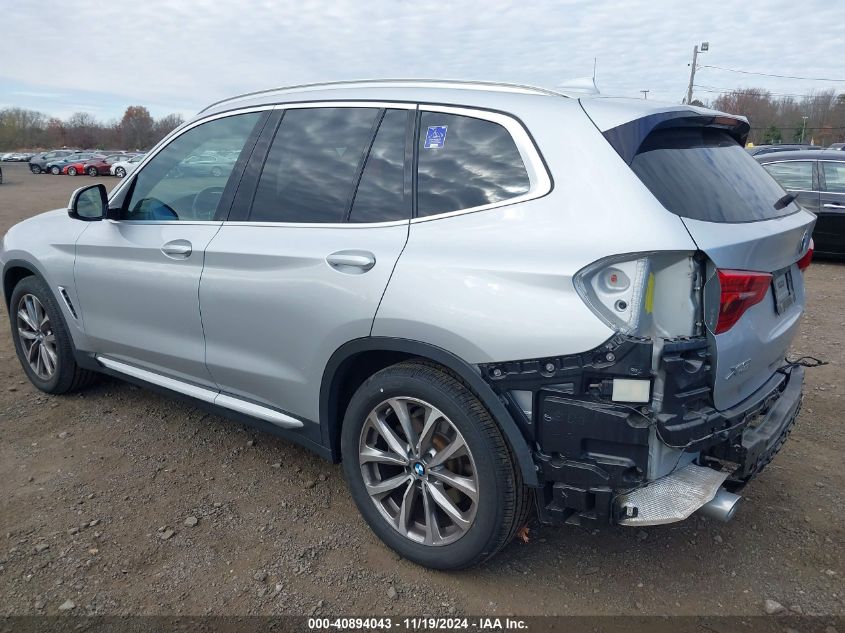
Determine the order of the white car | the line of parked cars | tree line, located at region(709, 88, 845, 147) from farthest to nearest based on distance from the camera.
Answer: tree line, located at region(709, 88, 845, 147)
the line of parked cars
the white car

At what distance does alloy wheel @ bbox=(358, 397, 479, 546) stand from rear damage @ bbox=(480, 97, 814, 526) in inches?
13.4

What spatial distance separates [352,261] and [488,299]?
67 cm

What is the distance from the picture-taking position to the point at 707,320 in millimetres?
2264

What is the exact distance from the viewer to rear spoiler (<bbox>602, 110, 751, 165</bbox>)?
7.88 ft

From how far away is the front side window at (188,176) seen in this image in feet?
11.6

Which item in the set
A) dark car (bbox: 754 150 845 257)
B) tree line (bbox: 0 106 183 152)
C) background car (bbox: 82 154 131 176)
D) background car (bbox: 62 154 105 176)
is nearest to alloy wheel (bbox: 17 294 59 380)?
dark car (bbox: 754 150 845 257)

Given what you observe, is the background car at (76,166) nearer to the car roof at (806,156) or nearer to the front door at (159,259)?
the car roof at (806,156)

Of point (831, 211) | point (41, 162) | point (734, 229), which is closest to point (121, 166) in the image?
point (41, 162)

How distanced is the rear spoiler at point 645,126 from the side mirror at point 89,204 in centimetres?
297

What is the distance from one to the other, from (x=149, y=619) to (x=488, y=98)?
2.40 meters

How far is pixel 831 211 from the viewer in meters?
9.69

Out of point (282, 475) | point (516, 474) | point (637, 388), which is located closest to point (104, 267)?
point (282, 475)

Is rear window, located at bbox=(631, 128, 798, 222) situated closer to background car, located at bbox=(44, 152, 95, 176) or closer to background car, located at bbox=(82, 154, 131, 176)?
background car, located at bbox=(82, 154, 131, 176)

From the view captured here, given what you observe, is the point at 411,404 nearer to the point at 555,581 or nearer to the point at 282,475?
the point at 555,581
